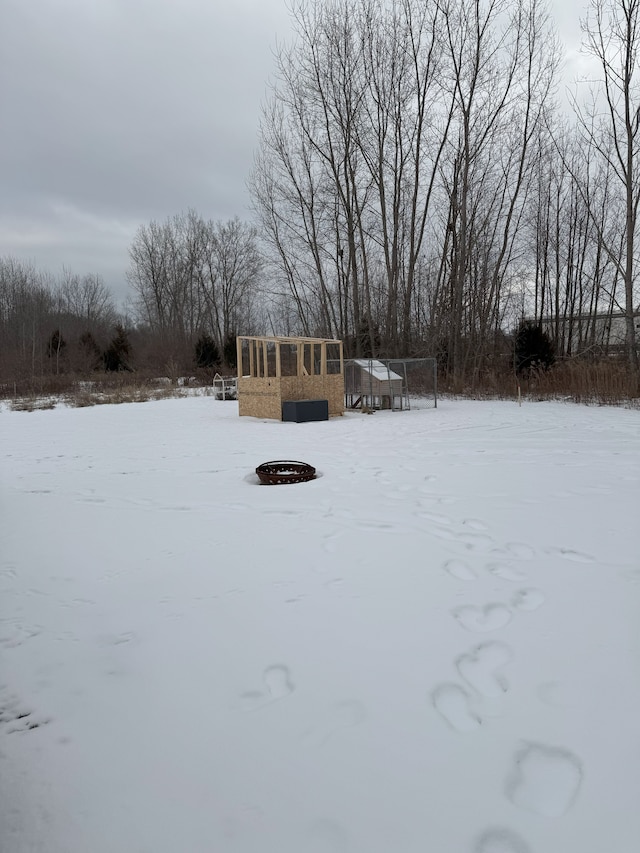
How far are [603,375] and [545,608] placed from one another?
1242 cm

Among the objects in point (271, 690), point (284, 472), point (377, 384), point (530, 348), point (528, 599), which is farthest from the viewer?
point (530, 348)

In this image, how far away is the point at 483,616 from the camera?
2.52m

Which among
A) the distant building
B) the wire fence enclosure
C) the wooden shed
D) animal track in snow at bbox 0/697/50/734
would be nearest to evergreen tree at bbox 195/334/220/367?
the wire fence enclosure

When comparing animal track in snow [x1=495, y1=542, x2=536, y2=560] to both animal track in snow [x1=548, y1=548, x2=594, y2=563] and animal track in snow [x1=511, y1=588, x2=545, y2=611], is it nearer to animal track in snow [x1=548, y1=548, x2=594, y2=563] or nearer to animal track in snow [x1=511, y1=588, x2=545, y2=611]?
animal track in snow [x1=548, y1=548, x2=594, y2=563]

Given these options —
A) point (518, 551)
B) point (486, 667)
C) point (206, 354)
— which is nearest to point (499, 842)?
point (486, 667)

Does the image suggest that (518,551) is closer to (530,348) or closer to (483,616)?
(483,616)

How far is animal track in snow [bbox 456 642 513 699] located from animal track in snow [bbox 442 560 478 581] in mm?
711

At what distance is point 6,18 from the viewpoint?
3.01 meters

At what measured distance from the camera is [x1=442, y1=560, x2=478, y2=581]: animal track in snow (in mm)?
2979

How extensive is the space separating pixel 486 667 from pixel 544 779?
0.56 meters

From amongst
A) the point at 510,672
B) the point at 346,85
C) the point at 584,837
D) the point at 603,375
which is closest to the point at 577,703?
the point at 510,672

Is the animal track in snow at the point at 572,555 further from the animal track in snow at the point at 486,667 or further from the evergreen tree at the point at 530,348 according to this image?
the evergreen tree at the point at 530,348

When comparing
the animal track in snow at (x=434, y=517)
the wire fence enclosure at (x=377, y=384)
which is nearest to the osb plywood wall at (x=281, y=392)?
the wire fence enclosure at (x=377, y=384)

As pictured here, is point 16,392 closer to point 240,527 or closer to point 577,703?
point 240,527
